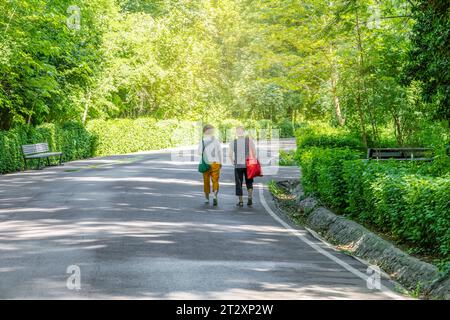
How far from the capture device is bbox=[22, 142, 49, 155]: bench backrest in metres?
29.0

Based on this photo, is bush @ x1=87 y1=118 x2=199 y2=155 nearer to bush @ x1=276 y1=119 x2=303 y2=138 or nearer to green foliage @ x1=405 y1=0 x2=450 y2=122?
bush @ x1=276 y1=119 x2=303 y2=138

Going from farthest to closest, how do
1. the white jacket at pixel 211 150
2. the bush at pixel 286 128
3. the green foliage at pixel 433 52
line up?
the bush at pixel 286 128
the white jacket at pixel 211 150
the green foliage at pixel 433 52

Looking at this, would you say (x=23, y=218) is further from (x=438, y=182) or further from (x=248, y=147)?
(x=438, y=182)

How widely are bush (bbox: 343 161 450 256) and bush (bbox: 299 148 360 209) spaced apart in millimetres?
1172

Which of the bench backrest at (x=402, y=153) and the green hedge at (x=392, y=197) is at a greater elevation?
the bench backrest at (x=402, y=153)

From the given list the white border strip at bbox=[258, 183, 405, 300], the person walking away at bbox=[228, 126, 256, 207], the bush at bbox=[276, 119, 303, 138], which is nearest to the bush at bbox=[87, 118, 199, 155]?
the bush at bbox=[276, 119, 303, 138]

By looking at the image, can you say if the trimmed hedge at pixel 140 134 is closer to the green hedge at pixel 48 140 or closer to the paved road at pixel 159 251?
the green hedge at pixel 48 140

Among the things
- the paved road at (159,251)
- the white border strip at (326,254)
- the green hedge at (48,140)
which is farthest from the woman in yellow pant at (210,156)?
the green hedge at (48,140)

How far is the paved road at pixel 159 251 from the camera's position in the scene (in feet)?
26.9

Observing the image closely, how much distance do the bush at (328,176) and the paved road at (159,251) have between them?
3.87ft

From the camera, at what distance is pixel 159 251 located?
35.0ft
